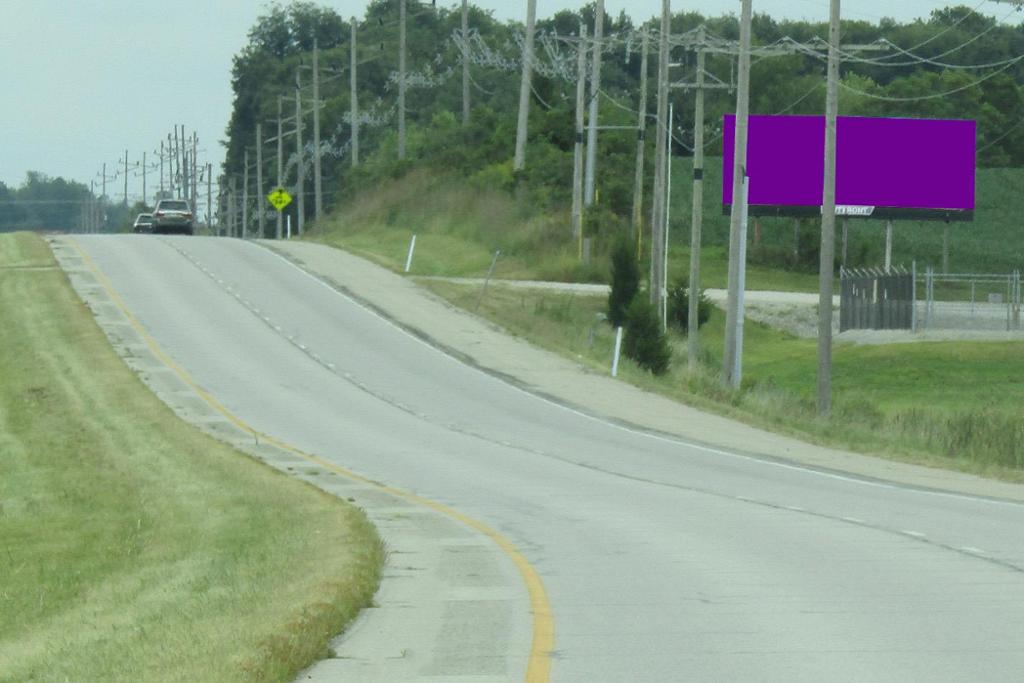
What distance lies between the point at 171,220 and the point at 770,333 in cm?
3118

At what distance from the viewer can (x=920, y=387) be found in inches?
2071

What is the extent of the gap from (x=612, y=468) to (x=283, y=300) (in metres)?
27.6

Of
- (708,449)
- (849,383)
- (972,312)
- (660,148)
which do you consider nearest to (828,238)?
(708,449)

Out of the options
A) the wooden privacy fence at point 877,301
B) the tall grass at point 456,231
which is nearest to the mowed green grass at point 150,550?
the tall grass at point 456,231

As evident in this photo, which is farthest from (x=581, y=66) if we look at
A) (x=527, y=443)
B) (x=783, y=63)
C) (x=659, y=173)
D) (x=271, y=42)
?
(x=271, y=42)

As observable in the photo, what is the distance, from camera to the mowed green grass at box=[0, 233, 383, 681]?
10172 mm

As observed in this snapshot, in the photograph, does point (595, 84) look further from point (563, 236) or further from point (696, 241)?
point (696, 241)

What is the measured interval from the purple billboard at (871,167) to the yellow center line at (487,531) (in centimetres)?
3532

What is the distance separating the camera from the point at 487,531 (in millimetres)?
17219

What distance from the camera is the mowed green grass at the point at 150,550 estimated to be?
10172mm

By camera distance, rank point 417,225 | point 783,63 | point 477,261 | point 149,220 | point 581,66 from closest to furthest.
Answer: point 581,66 < point 477,261 < point 417,225 < point 149,220 < point 783,63

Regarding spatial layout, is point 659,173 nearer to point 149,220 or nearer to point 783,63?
point 149,220

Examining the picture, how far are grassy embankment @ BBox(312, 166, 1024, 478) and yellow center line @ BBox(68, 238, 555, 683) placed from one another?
9504 mm

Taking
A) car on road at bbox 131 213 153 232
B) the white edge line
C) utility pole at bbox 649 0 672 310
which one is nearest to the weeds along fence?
utility pole at bbox 649 0 672 310
